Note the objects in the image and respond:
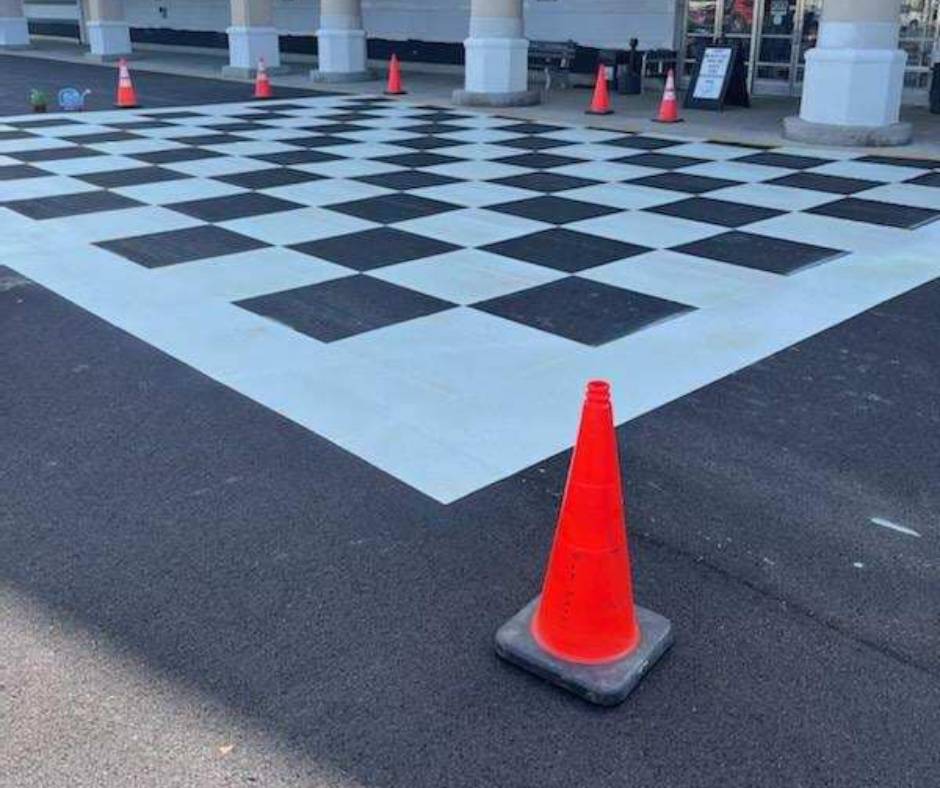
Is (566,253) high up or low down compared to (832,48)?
down

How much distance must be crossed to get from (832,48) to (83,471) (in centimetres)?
1103

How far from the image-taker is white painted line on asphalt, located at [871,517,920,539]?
3.50 metres

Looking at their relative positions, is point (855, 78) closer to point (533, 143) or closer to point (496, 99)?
point (533, 143)

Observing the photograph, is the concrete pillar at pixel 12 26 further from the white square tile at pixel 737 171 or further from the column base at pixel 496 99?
the white square tile at pixel 737 171

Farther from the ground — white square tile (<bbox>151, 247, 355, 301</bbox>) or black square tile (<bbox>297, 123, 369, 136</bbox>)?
black square tile (<bbox>297, 123, 369, 136</bbox>)

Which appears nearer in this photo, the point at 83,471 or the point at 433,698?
the point at 433,698

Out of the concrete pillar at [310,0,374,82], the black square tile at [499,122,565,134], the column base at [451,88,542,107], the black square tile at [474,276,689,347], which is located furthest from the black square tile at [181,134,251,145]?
the concrete pillar at [310,0,374,82]

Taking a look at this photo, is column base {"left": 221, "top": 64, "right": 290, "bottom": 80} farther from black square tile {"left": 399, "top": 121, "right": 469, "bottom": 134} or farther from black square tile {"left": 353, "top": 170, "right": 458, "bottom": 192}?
black square tile {"left": 353, "top": 170, "right": 458, "bottom": 192}

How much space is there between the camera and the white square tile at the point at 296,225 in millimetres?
7668

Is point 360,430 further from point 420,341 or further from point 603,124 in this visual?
point 603,124

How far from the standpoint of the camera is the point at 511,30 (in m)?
15.9

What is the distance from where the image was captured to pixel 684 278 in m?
6.61

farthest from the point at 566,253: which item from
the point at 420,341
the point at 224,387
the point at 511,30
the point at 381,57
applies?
the point at 381,57

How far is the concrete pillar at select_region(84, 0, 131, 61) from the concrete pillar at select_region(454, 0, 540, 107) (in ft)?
50.7
